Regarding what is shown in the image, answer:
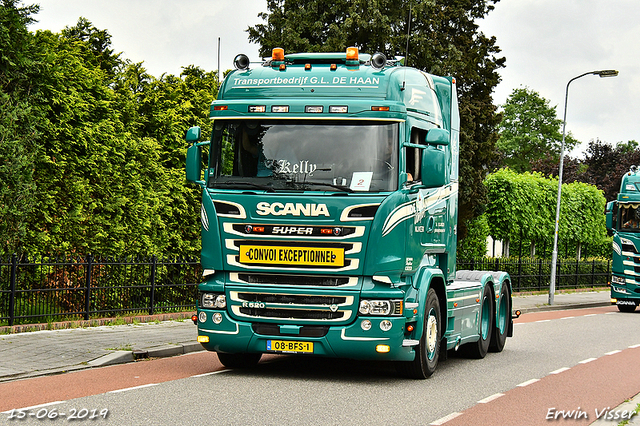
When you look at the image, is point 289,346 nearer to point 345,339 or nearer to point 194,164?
point 345,339

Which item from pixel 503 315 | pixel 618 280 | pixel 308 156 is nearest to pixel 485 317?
pixel 503 315

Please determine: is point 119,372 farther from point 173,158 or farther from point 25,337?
point 173,158

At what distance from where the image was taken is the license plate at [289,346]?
32.3 feet

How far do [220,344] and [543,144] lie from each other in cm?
7921

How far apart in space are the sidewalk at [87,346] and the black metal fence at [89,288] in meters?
0.71

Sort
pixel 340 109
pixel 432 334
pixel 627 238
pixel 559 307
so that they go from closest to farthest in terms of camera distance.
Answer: pixel 340 109, pixel 432 334, pixel 627 238, pixel 559 307

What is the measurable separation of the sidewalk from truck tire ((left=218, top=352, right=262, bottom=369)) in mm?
1421

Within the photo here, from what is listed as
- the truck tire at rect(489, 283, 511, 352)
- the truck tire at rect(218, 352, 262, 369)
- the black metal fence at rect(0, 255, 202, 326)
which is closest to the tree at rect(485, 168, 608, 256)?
the black metal fence at rect(0, 255, 202, 326)

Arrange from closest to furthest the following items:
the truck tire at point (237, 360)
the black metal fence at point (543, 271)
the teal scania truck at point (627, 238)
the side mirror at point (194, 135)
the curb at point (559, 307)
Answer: the side mirror at point (194, 135)
the truck tire at point (237, 360)
the curb at point (559, 307)
the teal scania truck at point (627, 238)
the black metal fence at point (543, 271)

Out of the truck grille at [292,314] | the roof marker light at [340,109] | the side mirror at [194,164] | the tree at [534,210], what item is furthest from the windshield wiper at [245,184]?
the tree at [534,210]

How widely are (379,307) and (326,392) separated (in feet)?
3.72

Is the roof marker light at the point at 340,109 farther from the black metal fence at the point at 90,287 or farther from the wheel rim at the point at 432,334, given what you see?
the black metal fence at the point at 90,287

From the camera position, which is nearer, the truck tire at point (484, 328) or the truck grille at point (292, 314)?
the truck grille at point (292, 314)

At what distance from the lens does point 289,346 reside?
390 inches
